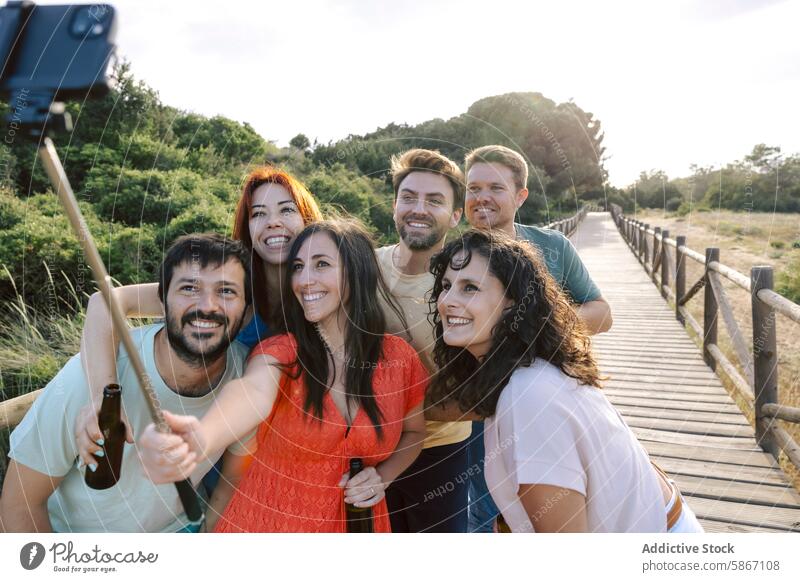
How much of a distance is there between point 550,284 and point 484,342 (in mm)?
194

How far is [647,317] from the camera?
184 inches

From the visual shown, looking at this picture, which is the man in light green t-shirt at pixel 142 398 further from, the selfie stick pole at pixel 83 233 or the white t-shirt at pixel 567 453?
the white t-shirt at pixel 567 453

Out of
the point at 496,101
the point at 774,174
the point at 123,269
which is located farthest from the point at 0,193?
the point at 774,174

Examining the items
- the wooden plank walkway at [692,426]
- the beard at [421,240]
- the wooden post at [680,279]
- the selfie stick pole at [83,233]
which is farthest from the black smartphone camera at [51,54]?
the wooden post at [680,279]

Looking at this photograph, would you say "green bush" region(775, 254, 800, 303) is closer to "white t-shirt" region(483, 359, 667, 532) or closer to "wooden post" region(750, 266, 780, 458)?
"wooden post" region(750, 266, 780, 458)

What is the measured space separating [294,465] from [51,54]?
0.82m

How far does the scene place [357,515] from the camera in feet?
3.78

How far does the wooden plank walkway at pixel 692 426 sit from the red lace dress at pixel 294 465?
0.56 m

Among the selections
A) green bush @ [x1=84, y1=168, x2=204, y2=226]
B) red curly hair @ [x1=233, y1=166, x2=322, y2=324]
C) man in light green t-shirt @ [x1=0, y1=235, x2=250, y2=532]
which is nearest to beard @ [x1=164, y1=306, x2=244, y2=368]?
man in light green t-shirt @ [x1=0, y1=235, x2=250, y2=532]

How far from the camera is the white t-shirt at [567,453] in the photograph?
0.92 meters

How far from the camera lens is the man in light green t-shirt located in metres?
1.08
